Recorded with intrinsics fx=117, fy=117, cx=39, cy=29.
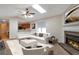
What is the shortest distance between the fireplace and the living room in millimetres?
28

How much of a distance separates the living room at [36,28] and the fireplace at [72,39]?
3 cm

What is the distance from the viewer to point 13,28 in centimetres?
168

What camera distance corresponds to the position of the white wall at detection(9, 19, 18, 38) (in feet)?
5.49

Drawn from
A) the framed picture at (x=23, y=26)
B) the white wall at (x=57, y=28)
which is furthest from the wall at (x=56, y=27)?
the framed picture at (x=23, y=26)

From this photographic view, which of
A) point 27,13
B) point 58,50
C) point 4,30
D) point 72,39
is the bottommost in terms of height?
point 58,50

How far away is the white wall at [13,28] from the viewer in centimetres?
167

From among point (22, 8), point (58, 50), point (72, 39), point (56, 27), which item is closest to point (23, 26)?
point (22, 8)

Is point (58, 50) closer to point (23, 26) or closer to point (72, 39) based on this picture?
point (72, 39)

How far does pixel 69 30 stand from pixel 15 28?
771 millimetres

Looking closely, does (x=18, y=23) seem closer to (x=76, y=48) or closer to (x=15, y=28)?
(x=15, y=28)

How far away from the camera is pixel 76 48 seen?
1599 millimetres

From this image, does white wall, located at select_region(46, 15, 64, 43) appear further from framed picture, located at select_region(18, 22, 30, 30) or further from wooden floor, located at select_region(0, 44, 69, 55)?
framed picture, located at select_region(18, 22, 30, 30)

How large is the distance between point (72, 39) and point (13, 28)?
85cm
